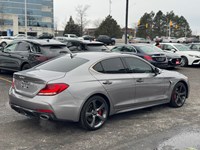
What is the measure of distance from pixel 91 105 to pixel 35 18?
99224mm

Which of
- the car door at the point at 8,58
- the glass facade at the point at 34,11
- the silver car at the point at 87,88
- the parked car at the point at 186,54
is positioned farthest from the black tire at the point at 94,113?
the glass facade at the point at 34,11

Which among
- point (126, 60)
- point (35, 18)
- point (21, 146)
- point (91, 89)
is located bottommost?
point (21, 146)

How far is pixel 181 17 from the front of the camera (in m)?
108

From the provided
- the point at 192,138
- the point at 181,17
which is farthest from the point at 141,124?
the point at 181,17

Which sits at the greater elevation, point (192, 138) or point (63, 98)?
point (63, 98)

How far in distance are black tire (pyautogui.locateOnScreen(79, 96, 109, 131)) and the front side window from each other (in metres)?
1.13

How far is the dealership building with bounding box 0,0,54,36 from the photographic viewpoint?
9022 centimetres

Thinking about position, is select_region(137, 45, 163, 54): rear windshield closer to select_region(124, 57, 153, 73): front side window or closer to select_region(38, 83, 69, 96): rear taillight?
select_region(124, 57, 153, 73): front side window

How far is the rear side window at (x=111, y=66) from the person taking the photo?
18.6 feet

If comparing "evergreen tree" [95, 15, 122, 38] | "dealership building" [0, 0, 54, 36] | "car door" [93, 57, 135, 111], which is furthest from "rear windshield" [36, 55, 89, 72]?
→ "dealership building" [0, 0, 54, 36]

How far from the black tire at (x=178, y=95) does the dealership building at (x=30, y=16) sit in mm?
85699

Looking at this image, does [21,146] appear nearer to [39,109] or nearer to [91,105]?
[39,109]

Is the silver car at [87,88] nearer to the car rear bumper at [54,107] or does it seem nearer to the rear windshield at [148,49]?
the car rear bumper at [54,107]

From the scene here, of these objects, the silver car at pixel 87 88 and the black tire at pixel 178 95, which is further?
the black tire at pixel 178 95
